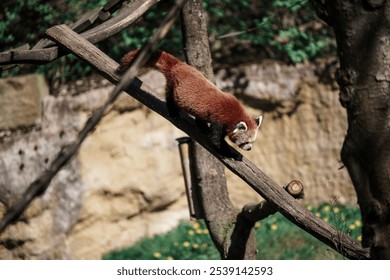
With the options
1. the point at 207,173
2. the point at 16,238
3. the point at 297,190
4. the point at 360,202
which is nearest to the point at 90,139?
the point at 16,238

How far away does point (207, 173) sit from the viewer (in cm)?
426

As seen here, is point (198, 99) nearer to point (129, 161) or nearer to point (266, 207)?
point (266, 207)

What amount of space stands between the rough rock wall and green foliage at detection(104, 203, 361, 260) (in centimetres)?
25

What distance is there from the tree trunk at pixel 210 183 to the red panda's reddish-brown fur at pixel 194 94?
414 mm

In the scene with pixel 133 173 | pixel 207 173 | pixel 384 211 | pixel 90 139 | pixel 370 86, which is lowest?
pixel 133 173

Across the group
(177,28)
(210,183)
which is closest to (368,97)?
(210,183)

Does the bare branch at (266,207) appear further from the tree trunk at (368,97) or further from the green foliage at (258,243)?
the green foliage at (258,243)

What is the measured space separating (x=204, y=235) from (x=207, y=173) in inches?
80.3

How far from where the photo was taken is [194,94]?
3648 mm

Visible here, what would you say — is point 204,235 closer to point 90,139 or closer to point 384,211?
point 90,139

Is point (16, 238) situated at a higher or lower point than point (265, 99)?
lower

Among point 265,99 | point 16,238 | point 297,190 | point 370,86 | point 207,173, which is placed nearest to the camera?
point 370,86

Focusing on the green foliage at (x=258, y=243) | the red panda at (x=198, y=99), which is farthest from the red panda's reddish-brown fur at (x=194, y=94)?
the green foliage at (x=258, y=243)

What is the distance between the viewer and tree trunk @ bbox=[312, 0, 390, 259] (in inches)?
99.6
